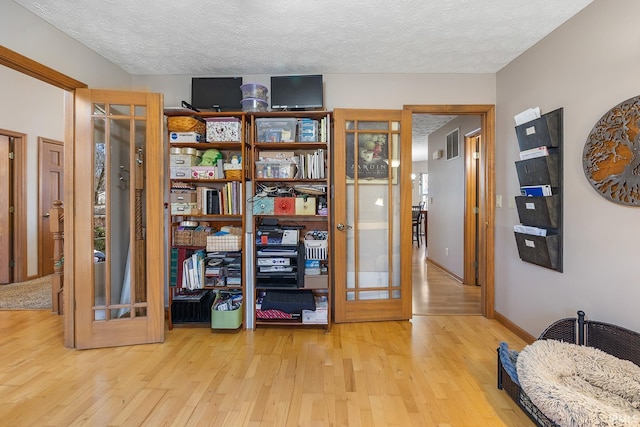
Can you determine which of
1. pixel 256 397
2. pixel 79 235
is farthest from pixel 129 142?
pixel 256 397

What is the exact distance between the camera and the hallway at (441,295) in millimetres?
3381

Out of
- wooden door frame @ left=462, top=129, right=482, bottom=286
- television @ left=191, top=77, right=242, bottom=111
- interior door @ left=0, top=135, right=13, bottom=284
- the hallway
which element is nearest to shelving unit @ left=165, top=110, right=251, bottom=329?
television @ left=191, top=77, right=242, bottom=111

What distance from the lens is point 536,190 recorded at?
2420mm

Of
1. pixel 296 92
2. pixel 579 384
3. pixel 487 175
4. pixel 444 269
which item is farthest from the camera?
pixel 444 269

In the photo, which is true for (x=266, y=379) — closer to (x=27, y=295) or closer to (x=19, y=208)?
(x=27, y=295)

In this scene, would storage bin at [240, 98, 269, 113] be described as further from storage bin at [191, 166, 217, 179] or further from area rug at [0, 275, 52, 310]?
area rug at [0, 275, 52, 310]

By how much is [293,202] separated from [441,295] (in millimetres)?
2338

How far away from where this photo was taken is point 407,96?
10.3ft

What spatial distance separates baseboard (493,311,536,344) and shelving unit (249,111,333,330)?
168 cm

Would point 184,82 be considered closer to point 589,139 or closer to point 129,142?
point 129,142

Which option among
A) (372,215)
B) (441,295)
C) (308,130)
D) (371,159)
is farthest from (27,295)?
(441,295)

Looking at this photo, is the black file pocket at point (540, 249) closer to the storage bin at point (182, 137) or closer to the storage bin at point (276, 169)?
the storage bin at point (276, 169)

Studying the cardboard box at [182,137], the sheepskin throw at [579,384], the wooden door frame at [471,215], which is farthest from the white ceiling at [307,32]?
the sheepskin throw at [579,384]

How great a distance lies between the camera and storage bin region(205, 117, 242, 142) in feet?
9.29
